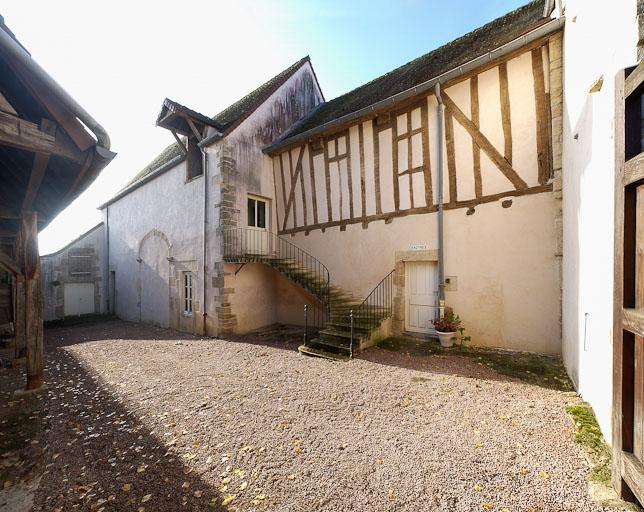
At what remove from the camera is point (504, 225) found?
593 cm

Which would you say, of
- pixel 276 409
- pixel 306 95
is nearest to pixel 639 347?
pixel 276 409

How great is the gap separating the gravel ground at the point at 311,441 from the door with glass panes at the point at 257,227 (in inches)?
170

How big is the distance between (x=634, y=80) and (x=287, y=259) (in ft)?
25.4

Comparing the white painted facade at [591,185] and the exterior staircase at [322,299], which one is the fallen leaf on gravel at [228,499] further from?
the exterior staircase at [322,299]

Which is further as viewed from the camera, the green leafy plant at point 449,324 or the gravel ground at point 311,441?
the green leafy plant at point 449,324

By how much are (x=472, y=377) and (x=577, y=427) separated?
162 cm

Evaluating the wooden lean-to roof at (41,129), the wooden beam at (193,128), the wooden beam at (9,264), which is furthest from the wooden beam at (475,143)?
the wooden beam at (9,264)

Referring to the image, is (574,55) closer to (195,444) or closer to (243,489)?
(243,489)

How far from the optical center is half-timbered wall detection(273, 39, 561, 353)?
5578 mm

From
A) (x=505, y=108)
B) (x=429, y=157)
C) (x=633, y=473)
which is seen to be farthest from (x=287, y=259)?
(x=633, y=473)

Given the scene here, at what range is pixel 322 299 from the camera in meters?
7.47

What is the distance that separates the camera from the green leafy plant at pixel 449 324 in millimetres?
6242

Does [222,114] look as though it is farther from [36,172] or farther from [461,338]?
[461,338]

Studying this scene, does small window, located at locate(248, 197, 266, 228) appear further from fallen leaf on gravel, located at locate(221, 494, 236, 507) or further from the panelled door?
the panelled door
